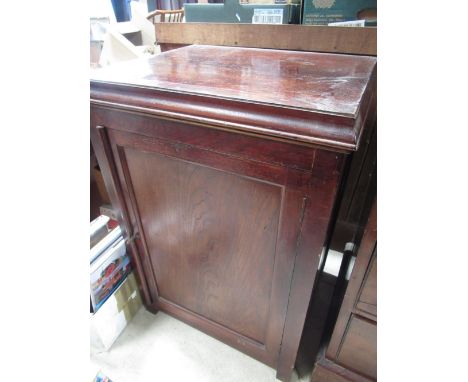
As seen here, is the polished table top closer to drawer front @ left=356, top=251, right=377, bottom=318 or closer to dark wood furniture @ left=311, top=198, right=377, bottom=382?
dark wood furniture @ left=311, top=198, right=377, bottom=382

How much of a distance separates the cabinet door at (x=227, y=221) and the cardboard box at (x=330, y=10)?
0.54 metres

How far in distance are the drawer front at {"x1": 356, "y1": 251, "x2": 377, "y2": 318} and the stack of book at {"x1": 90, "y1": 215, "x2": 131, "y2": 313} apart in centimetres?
71

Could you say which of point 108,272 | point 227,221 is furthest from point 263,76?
point 108,272

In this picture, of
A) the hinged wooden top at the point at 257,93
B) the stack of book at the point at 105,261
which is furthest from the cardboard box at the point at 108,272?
the hinged wooden top at the point at 257,93

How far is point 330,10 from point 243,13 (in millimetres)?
256

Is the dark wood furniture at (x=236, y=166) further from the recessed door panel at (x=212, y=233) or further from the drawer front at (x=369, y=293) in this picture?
the drawer front at (x=369, y=293)

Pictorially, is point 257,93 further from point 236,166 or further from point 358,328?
point 358,328

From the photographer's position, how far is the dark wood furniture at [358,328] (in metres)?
0.56

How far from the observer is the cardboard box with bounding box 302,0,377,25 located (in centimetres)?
75

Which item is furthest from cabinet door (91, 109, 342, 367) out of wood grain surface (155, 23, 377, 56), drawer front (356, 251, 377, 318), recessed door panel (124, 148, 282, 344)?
wood grain surface (155, 23, 377, 56)

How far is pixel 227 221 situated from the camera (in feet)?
2.03
